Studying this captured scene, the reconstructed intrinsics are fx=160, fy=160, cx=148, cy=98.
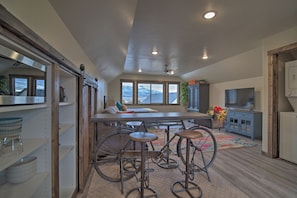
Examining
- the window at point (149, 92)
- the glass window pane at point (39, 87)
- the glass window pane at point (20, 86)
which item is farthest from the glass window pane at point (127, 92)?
the glass window pane at point (20, 86)

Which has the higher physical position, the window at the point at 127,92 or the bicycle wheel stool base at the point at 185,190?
the window at the point at 127,92

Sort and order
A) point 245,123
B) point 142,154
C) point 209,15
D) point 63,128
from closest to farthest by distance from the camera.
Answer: point 63,128 < point 142,154 < point 209,15 < point 245,123

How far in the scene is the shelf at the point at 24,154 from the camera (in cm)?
82

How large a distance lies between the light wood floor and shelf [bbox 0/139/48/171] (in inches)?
50.8

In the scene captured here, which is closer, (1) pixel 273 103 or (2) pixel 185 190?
(2) pixel 185 190

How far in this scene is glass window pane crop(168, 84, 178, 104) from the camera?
30.8 feet

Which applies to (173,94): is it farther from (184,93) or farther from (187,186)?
(187,186)

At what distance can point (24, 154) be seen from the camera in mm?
937

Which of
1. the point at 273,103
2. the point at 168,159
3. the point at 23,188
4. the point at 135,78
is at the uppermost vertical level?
the point at 135,78

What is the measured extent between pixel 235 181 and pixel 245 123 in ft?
11.1

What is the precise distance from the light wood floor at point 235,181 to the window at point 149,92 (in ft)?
19.7

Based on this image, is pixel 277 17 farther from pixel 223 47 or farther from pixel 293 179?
pixel 293 179

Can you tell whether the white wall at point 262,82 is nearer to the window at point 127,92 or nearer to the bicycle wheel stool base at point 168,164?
the bicycle wheel stool base at point 168,164

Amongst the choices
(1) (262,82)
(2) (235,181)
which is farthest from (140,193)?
(1) (262,82)
